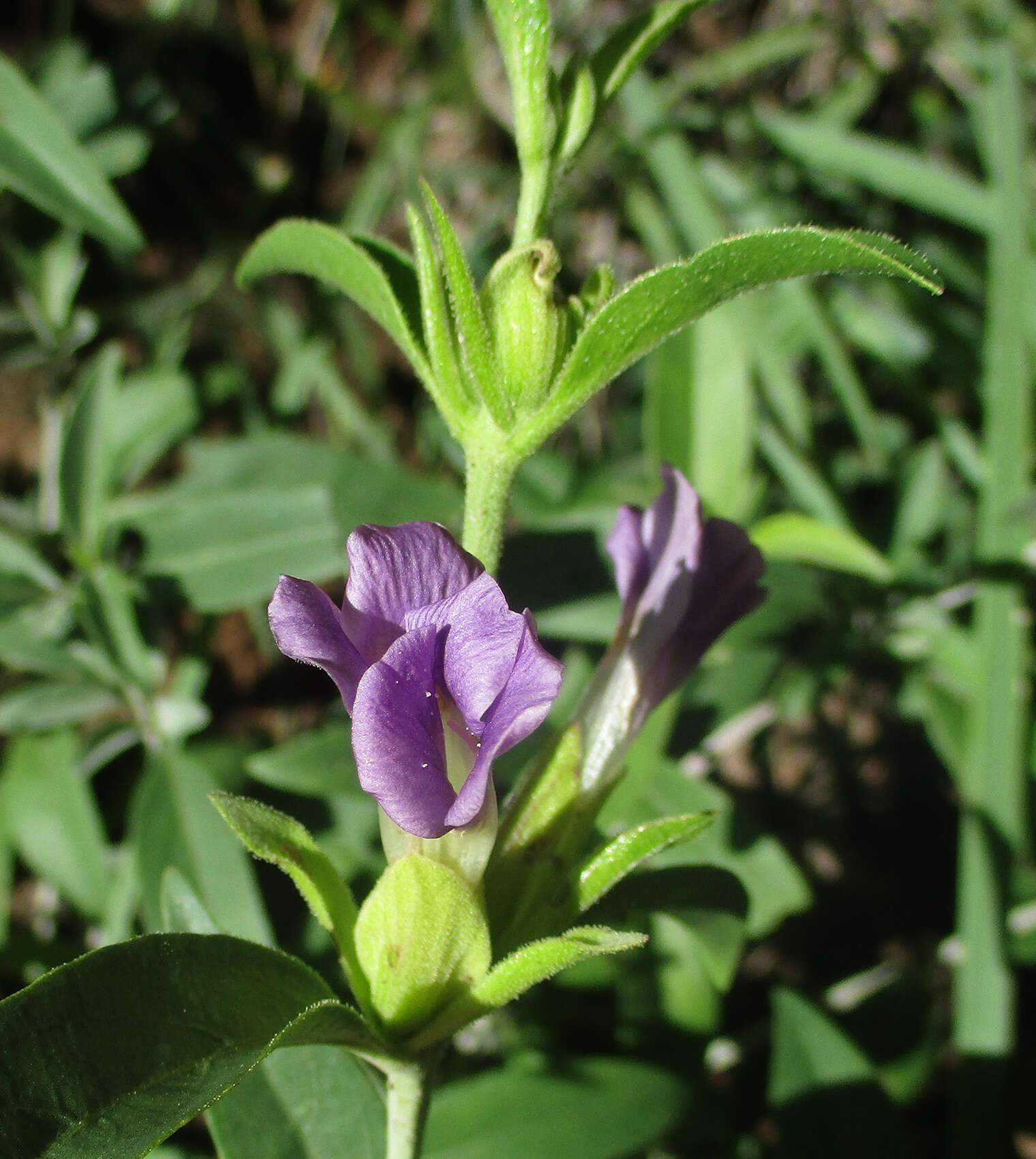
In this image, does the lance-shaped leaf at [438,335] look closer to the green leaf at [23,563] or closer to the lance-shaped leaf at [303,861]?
the lance-shaped leaf at [303,861]

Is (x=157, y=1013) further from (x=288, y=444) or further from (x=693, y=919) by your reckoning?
(x=288, y=444)

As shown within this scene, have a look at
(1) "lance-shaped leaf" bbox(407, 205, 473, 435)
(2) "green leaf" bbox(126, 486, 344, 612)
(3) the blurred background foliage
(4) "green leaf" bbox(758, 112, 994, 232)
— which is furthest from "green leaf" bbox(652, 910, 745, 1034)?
(4) "green leaf" bbox(758, 112, 994, 232)

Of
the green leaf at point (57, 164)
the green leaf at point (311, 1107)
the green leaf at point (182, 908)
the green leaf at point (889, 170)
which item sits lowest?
the green leaf at point (311, 1107)

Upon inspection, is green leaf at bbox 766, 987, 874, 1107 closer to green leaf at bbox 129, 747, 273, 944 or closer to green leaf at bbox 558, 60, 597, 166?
green leaf at bbox 129, 747, 273, 944

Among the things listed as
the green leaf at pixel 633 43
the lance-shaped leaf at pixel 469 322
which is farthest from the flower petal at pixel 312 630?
the green leaf at pixel 633 43

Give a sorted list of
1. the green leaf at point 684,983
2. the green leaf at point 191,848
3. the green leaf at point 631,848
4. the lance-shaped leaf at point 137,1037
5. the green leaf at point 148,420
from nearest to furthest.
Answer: the lance-shaped leaf at point 137,1037 → the green leaf at point 631,848 → the green leaf at point 191,848 → the green leaf at point 684,983 → the green leaf at point 148,420

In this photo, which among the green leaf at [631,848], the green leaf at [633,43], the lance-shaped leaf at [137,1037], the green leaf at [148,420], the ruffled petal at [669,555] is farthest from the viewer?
the green leaf at [148,420]
